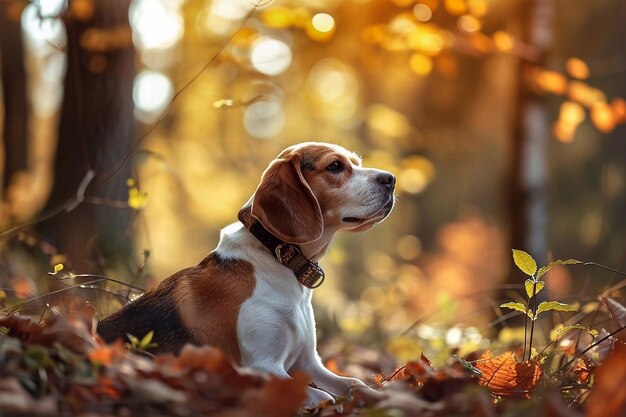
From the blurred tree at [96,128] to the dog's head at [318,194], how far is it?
2.98 metres

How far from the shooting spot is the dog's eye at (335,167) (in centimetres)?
426

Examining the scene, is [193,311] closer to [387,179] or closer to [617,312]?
[387,179]

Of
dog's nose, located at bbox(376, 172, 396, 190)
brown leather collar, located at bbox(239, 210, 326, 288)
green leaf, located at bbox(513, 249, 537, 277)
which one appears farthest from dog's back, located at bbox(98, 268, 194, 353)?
green leaf, located at bbox(513, 249, 537, 277)

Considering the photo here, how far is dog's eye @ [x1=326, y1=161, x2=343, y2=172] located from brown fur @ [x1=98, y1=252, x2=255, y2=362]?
2.55 ft

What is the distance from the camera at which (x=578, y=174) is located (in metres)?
17.3

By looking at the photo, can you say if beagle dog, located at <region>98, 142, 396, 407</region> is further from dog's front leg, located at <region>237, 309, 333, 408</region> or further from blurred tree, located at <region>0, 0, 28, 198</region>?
blurred tree, located at <region>0, 0, 28, 198</region>

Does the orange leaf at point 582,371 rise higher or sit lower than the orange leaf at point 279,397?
lower

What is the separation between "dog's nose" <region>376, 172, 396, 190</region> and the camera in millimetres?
4270

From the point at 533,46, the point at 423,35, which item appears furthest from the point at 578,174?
the point at 423,35

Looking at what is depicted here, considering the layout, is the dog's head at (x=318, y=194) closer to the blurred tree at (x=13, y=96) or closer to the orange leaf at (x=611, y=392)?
the orange leaf at (x=611, y=392)

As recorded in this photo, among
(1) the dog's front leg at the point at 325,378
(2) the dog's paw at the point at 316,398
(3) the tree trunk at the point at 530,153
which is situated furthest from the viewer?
(3) the tree trunk at the point at 530,153

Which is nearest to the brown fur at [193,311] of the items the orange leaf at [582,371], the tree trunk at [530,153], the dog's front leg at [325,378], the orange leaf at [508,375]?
the dog's front leg at [325,378]

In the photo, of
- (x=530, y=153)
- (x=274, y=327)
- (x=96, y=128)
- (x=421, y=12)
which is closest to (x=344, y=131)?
(x=530, y=153)

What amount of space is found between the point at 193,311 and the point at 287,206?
671 mm
